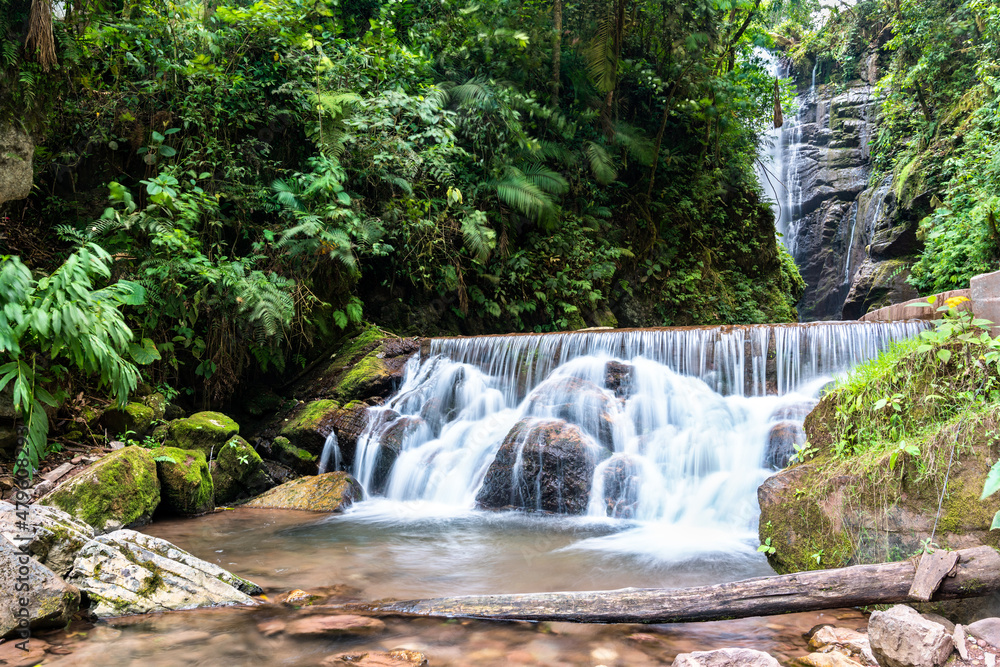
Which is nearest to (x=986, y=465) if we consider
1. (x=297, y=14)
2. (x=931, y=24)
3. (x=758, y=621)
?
(x=758, y=621)

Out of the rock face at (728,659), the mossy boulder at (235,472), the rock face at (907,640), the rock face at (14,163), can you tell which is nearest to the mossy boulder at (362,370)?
the mossy boulder at (235,472)

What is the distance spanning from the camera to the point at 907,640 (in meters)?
2.34

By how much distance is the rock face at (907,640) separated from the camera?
2.28 meters

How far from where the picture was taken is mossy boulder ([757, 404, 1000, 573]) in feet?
9.80

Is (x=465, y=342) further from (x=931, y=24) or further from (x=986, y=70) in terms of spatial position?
(x=931, y=24)

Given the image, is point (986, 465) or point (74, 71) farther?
point (74, 71)

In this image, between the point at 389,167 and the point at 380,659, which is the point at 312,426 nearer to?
the point at 389,167

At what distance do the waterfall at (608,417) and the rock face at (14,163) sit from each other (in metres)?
4.58

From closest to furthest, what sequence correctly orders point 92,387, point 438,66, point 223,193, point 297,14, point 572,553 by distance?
point 572,553 → point 92,387 → point 223,193 → point 297,14 → point 438,66

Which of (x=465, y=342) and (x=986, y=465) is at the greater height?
(x=465, y=342)

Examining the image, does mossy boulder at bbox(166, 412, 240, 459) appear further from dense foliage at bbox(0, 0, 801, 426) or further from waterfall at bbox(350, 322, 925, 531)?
waterfall at bbox(350, 322, 925, 531)

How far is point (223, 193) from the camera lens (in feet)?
26.3

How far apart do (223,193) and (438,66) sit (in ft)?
21.0

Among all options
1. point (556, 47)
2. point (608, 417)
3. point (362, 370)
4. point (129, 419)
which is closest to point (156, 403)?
point (129, 419)
